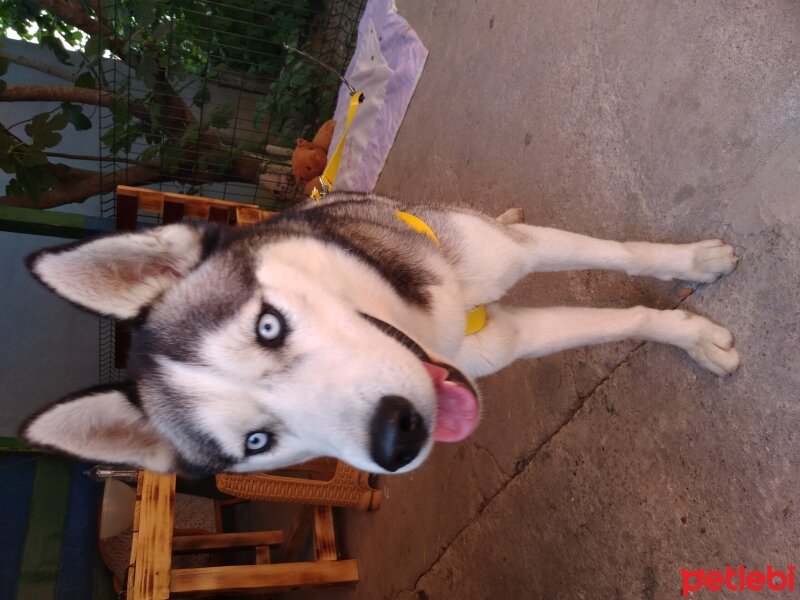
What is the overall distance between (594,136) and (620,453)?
1.64 metres

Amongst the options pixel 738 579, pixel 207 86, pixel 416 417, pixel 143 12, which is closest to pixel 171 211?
pixel 143 12

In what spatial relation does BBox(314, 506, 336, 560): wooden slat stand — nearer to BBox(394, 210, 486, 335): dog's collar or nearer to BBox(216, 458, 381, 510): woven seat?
BBox(216, 458, 381, 510): woven seat

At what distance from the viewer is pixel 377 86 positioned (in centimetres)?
555

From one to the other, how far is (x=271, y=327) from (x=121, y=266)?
1.98 feet

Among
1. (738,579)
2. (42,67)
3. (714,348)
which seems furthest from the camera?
(42,67)

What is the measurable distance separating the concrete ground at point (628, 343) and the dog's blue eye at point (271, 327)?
173 cm

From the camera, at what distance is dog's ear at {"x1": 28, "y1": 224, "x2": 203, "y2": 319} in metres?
1.71

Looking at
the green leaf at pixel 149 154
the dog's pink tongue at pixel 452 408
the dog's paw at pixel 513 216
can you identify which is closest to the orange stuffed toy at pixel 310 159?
the green leaf at pixel 149 154

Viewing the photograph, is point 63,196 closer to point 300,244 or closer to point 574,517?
Answer: point 300,244

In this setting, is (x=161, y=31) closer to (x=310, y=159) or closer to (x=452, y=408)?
(x=310, y=159)

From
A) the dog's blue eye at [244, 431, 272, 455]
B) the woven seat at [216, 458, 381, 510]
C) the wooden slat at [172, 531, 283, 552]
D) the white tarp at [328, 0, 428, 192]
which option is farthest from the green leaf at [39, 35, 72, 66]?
the dog's blue eye at [244, 431, 272, 455]

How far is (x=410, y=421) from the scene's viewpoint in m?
1.54

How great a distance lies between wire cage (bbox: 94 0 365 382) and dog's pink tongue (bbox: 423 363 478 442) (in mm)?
4240

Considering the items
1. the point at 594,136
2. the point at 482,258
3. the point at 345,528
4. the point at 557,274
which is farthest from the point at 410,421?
the point at 345,528
